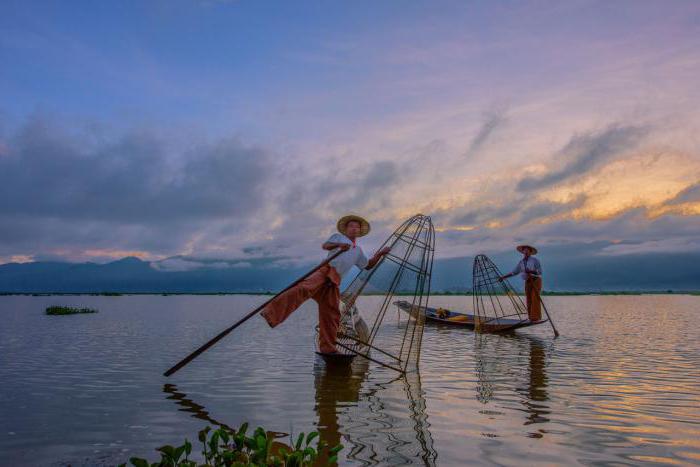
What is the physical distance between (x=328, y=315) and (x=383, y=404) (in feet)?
9.25

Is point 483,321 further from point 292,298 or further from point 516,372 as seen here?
point 292,298

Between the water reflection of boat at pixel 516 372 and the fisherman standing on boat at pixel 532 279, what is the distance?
9.46 ft

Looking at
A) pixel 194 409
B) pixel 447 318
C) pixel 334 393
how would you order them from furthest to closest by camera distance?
pixel 447 318, pixel 334 393, pixel 194 409

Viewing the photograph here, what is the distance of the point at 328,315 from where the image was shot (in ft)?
34.0

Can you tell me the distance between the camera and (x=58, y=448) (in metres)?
5.79

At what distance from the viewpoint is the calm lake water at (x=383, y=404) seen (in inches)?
222

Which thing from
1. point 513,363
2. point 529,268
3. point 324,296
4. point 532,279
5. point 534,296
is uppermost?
point 529,268

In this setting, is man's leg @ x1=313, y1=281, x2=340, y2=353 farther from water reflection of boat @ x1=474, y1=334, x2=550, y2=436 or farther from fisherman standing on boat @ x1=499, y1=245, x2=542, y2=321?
fisherman standing on boat @ x1=499, y1=245, x2=542, y2=321

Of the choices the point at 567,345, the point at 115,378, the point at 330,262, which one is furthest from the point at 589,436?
the point at 567,345

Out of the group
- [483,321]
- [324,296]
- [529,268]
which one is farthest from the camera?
[483,321]

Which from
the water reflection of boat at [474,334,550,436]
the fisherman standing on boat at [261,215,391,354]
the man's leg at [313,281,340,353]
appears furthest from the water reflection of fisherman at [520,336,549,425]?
the man's leg at [313,281,340,353]

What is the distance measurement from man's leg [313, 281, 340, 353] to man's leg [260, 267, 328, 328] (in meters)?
0.26

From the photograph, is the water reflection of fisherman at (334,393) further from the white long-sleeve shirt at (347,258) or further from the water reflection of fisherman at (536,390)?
the water reflection of fisherman at (536,390)

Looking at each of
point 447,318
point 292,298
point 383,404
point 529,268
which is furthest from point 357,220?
point 447,318
